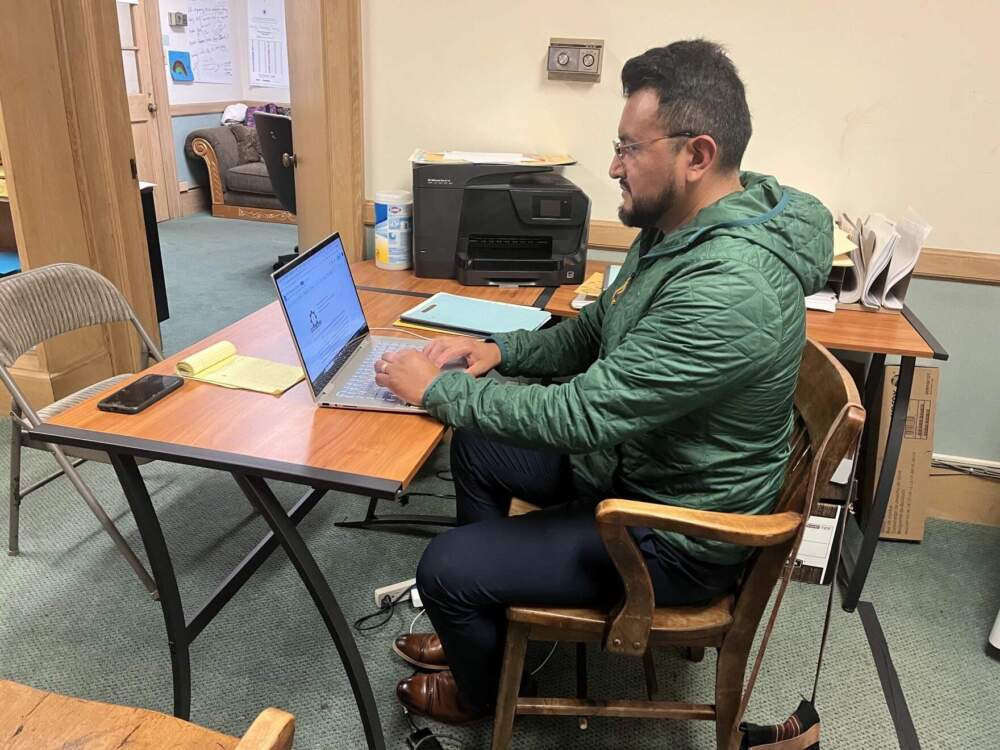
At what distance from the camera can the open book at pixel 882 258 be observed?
1.98 m

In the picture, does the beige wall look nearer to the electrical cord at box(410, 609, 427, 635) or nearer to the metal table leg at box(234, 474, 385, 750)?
the electrical cord at box(410, 609, 427, 635)

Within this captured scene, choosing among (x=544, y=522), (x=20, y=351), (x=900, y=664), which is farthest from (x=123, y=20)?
(x=900, y=664)

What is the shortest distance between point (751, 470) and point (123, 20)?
5.53m

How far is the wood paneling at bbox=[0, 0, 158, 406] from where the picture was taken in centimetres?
232

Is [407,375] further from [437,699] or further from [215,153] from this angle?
[215,153]

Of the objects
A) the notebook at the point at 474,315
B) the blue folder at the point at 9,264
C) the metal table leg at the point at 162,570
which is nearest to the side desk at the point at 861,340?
the notebook at the point at 474,315

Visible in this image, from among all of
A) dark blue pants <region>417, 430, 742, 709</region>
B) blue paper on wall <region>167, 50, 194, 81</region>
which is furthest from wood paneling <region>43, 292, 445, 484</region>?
blue paper on wall <region>167, 50, 194, 81</region>

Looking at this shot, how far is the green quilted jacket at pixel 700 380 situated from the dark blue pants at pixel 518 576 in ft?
0.20

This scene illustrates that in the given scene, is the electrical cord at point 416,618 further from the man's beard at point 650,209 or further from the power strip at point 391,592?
the man's beard at point 650,209

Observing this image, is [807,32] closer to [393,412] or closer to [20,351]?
[393,412]

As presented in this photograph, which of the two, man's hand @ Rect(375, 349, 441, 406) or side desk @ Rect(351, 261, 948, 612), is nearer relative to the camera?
man's hand @ Rect(375, 349, 441, 406)

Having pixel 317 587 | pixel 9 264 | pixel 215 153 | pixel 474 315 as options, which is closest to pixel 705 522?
pixel 317 587

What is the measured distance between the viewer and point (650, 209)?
51.0 inches

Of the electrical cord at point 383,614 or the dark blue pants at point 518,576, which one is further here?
the electrical cord at point 383,614
